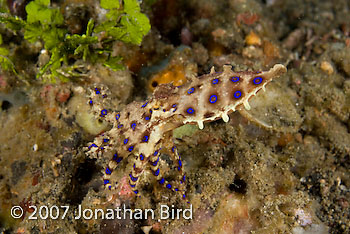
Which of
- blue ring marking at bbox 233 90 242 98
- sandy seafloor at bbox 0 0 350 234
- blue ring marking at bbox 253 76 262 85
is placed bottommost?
sandy seafloor at bbox 0 0 350 234

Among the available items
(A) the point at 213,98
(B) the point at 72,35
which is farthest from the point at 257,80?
(B) the point at 72,35

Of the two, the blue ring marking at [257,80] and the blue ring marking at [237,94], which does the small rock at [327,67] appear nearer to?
the blue ring marking at [257,80]

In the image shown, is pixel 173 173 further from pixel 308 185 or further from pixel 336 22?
pixel 336 22

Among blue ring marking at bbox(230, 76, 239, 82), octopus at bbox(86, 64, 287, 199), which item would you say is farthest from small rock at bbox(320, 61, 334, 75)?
blue ring marking at bbox(230, 76, 239, 82)

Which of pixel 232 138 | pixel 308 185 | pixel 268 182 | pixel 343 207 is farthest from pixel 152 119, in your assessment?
pixel 343 207

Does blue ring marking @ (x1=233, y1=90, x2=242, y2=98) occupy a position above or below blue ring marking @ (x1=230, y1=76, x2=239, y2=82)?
below

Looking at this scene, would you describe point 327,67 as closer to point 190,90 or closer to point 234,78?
point 234,78

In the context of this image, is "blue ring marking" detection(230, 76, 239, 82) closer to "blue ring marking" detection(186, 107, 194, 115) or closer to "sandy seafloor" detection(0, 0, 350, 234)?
"blue ring marking" detection(186, 107, 194, 115)
